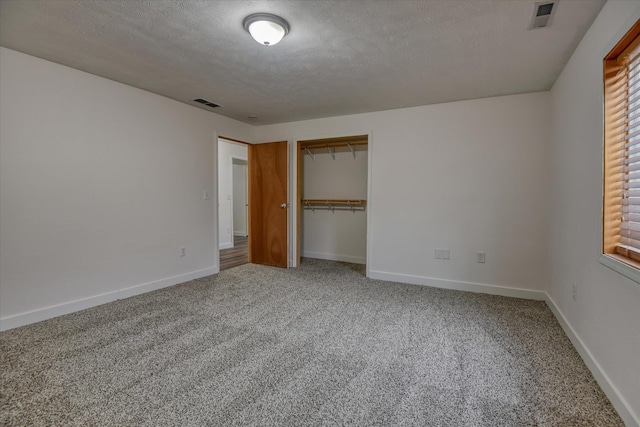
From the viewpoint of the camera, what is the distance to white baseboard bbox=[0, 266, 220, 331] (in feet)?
7.90

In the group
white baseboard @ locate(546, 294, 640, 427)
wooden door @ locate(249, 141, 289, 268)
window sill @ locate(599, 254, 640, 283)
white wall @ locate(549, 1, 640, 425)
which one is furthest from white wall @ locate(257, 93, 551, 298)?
window sill @ locate(599, 254, 640, 283)

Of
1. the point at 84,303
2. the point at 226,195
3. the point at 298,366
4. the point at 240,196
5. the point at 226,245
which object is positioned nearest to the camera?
the point at 298,366

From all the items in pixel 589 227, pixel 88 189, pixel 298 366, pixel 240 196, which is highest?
pixel 240 196

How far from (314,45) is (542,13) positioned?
5.00ft

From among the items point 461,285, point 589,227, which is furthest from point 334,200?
point 589,227

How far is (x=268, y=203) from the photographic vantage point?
15.5 ft

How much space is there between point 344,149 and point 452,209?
214 cm

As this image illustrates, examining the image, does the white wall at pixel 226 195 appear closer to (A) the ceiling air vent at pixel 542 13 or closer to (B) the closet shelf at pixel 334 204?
(B) the closet shelf at pixel 334 204

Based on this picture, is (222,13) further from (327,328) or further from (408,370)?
(408,370)

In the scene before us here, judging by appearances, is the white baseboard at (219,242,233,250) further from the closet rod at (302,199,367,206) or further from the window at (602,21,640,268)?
the window at (602,21,640,268)

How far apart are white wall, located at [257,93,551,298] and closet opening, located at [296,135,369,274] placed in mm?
792

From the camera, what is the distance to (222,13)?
1848mm

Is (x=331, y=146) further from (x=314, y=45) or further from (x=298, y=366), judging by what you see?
(x=298, y=366)

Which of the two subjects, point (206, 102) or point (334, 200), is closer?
point (206, 102)
